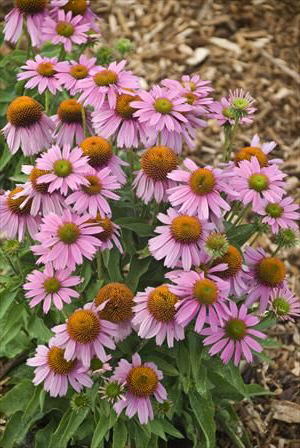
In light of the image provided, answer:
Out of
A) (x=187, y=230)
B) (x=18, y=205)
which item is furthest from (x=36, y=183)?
(x=187, y=230)

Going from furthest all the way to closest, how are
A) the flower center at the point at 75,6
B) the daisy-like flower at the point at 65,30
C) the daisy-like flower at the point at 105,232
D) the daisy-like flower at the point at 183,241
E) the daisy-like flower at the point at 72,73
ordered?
the flower center at the point at 75,6 → the daisy-like flower at the point at 65,30 → the daisy-like flower at the point at 72,73 → the daisy-like flower at the point at 105,232 → the daisy-like flower at the point at 183,241

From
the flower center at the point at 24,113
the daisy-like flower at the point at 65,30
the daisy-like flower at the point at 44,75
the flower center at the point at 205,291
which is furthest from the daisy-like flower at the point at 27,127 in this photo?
the flower center at the point at 205,291

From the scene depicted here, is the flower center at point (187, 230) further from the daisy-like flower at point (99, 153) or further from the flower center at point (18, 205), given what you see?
the flower center at point (18, 205)

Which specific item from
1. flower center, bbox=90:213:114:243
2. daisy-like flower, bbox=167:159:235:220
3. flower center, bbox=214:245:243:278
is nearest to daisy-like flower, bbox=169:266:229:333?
flower center, bbox=214:245:243:278

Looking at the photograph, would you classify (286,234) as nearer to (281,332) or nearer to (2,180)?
(281,332)

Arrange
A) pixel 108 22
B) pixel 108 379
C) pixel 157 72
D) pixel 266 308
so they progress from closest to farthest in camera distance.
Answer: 1. pixel 108 379
2. pixel 266 308
3. pixel 157 72
4. pixel 108 22

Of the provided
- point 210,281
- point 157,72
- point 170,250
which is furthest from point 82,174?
point 157,72

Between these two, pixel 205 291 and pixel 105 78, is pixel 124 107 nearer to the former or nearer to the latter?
pixel 105 78

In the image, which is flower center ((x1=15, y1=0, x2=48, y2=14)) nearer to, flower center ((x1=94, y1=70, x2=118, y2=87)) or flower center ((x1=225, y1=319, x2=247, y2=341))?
flower center ((x1=94, y1=70, x2=118, y2=87))
